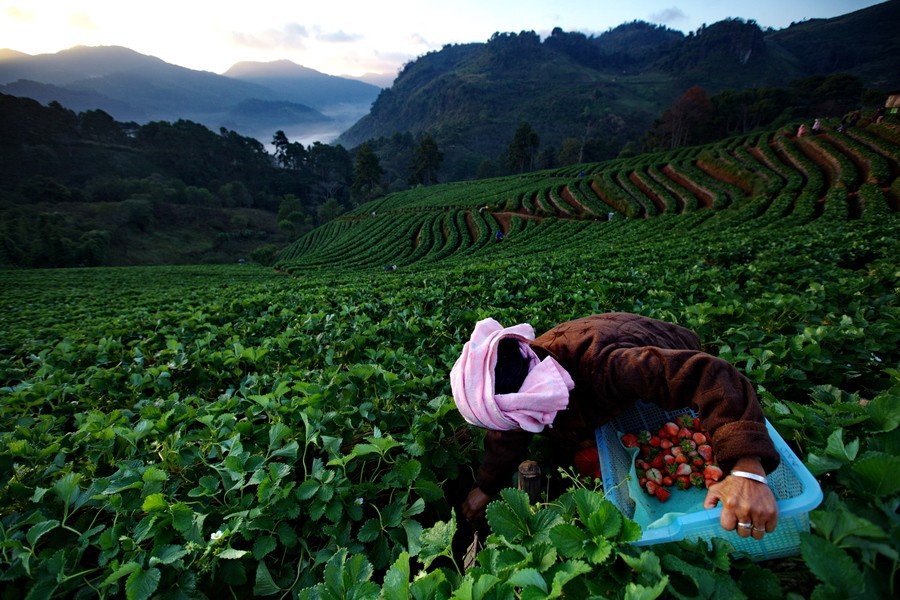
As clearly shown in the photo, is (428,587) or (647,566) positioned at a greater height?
(647,566)

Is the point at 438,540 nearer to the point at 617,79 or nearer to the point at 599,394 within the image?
the point at 599,394

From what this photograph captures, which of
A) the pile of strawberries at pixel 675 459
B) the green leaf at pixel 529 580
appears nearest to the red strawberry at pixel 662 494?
the pile of strawberries at pixel 675 459

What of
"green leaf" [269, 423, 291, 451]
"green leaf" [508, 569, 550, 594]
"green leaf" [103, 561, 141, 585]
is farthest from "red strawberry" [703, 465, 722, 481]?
"green leaf" [103, 561, 141, 585]

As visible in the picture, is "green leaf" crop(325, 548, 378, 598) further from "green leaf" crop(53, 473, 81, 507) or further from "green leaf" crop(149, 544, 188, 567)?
"green leaf" crop(53, 473, 81, 507)

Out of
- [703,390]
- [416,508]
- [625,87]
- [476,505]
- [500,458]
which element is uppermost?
[625,87]

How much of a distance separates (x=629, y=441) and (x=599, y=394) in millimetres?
330

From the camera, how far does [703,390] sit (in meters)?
1.69

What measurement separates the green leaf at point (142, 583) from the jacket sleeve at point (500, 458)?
150cm

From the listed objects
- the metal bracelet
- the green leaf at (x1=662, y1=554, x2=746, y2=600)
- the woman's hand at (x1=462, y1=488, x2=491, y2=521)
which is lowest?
the woman's hand at (x1=462, y1=488, x2=491, y2=521)

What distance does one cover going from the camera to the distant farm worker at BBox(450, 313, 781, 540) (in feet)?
4.88

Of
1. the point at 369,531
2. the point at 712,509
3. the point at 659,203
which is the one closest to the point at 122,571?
the point at 369,531

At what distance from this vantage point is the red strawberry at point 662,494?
6.01 feet

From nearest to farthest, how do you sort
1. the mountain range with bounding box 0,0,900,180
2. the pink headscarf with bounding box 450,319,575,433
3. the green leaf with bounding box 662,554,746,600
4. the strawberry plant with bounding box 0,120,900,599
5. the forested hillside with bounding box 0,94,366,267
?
1. the green leaf with bounding box 662,554,746,600
2. the strawberry plant with bounding box 0,120,900,599
3. the pink headscarf with bounding box 450,319,575,433
4. the forested hillside with bounding box 0,94,366,267
5. the mountain range with bounding box 0,0,900,180

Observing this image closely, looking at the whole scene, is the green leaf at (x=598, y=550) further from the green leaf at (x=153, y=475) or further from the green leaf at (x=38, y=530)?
the green leaf at (x=38, y=530)
